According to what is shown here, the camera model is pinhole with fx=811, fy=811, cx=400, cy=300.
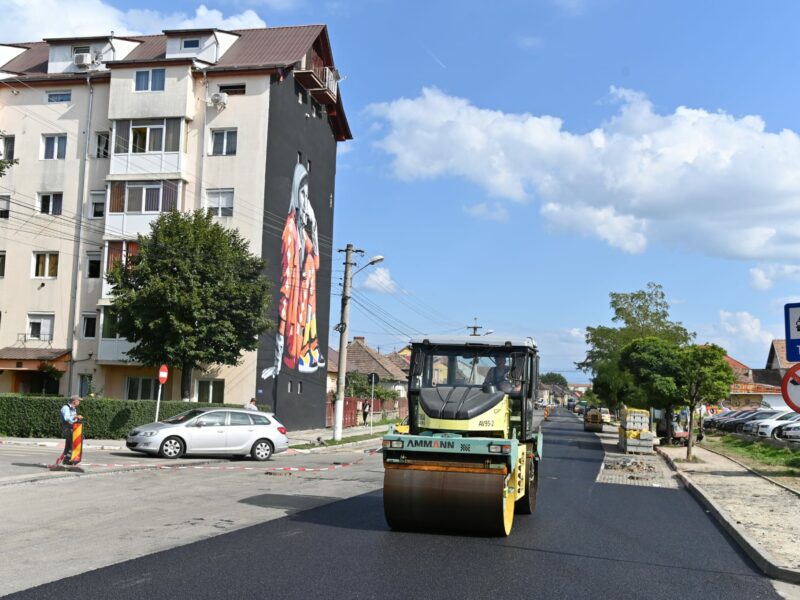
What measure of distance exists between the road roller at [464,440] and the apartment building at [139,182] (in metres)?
25.7

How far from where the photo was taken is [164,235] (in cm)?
3142

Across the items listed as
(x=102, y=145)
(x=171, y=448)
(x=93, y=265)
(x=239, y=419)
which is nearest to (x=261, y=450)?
(x=239, y=419)

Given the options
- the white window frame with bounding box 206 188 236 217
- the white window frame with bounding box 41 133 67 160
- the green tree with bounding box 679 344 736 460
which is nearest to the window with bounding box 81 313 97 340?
the white window frame with bounding box 206 188 236 217

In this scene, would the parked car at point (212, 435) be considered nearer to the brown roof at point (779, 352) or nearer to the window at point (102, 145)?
the window at point (102, 145)

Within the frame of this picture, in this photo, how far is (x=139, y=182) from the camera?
123 ft

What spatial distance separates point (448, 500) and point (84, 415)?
73.4ft

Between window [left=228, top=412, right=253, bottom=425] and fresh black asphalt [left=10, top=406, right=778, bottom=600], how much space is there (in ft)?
35.1

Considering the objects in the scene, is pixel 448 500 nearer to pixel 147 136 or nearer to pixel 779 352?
pixel 147 136

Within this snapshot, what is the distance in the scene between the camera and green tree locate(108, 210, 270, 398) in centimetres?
3070

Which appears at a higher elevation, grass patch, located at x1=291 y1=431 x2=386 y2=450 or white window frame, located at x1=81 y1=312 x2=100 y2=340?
white window frame, located at x1=81 y1=312 x2=100 y2=340

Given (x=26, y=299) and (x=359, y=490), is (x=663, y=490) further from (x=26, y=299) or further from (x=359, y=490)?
(x=26, y=299)

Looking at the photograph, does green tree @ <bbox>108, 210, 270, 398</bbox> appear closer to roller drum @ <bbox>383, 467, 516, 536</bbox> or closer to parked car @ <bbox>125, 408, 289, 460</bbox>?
parked car @ <bbox>125, 408, 289, 460</bbox>

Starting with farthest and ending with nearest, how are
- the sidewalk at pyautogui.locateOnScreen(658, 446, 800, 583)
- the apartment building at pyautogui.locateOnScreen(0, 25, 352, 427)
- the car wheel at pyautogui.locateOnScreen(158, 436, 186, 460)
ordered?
the apartment building at pyautogui.locateOnScreen(0, 25, 352, 427)
the car wheel at pyautogui.locateOnScreen(158, 436, 186, 460)
the sidewalk at pyautogui.locateOnScreen(658, 446, 800, 583)

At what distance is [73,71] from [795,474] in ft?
119
